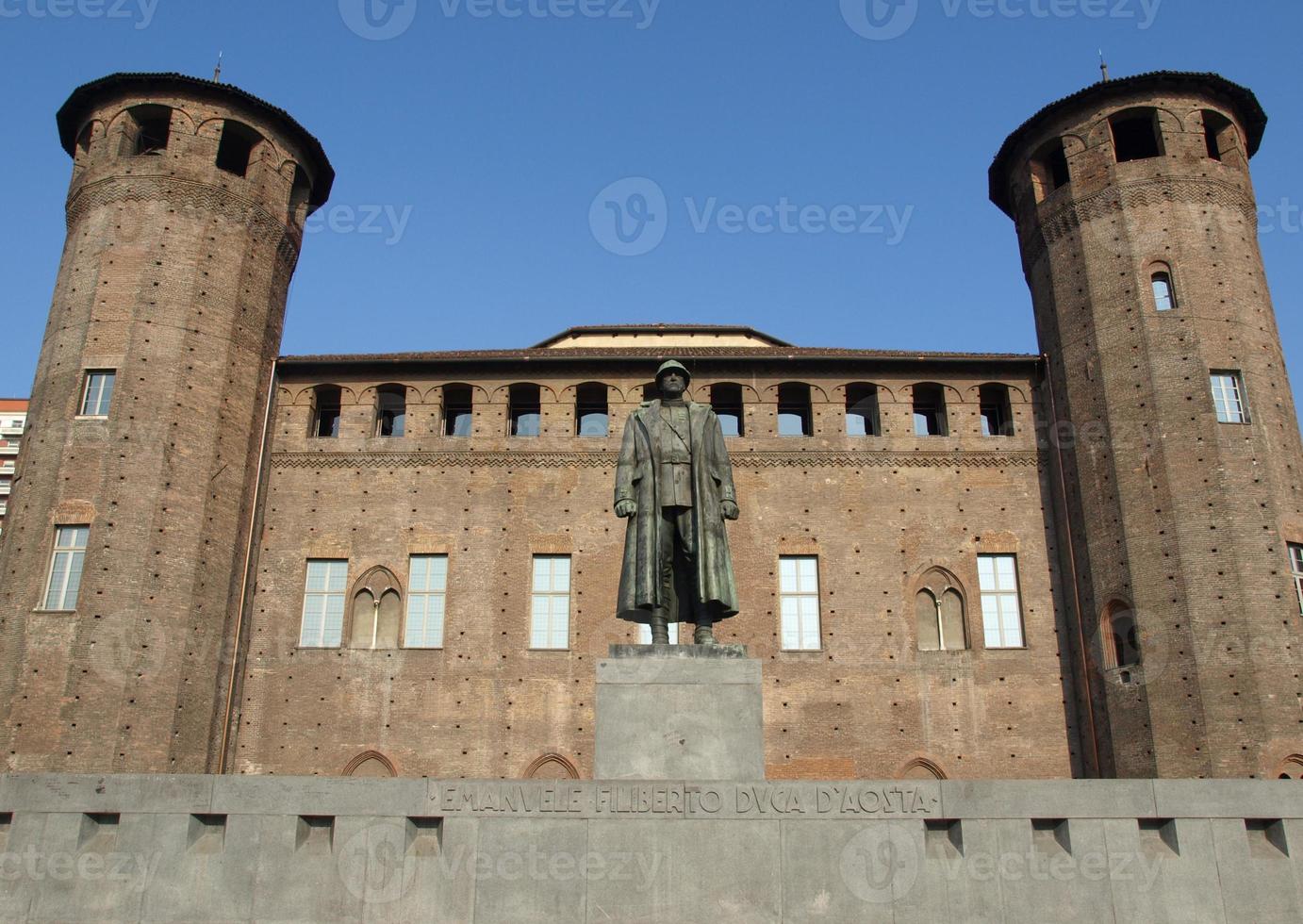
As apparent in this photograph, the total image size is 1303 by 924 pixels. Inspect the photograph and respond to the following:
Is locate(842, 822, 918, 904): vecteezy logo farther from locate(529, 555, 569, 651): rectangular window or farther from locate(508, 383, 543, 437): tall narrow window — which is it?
locate(508, 383, 543, 437): tall narrow window

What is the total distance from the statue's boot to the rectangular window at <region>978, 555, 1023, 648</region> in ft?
48.1

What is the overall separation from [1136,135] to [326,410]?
19.8 meters

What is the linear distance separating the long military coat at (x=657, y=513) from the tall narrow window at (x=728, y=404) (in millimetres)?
14752

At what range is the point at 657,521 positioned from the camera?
10000mm

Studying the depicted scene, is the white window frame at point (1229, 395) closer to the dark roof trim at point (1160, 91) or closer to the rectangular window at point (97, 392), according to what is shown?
the dark roof trim at point (1160, 91)

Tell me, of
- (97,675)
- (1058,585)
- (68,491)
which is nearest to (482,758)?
(97,675)

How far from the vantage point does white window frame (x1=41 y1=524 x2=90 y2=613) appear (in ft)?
66.4

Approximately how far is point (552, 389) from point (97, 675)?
10.8m

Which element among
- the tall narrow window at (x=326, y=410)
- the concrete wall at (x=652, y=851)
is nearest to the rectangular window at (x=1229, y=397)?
the concrete wall at (x=652, y=851)

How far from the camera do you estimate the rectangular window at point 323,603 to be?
22.9m

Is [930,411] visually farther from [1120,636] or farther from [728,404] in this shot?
[1120,636]

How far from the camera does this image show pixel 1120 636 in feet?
69.3

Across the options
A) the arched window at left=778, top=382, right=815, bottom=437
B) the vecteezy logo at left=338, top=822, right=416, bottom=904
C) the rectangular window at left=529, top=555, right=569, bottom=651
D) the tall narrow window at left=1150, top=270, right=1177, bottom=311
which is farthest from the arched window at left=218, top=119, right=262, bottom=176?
the vecteezy logo at left=338, top=822, right=416, bottom=904
